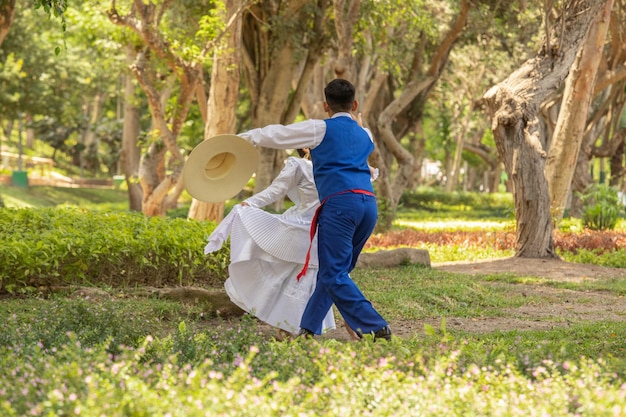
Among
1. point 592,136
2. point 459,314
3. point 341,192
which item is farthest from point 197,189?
point 592,136

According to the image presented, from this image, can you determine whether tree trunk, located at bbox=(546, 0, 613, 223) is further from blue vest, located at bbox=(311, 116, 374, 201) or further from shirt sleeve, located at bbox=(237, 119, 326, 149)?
shirt sleeve, located at bbox=(237, 119, 326, 149)

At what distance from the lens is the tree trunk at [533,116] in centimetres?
1378

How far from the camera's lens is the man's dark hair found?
654 cm

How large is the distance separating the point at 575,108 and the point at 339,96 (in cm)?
1185

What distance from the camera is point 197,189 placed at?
697 cm

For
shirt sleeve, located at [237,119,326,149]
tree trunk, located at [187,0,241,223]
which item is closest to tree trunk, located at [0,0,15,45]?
tree trunk, located at [187,0,241,223]

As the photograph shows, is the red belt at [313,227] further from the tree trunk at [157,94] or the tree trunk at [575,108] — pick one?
the tree trunk at [575,108]

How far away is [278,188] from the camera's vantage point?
7133mm

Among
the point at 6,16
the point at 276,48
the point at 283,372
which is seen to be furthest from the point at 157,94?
the point at 283,372

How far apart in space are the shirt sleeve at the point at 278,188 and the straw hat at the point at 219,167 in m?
0.16

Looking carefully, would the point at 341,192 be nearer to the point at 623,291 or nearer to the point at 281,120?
the point at 623,291

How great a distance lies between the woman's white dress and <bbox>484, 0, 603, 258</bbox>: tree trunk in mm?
7418

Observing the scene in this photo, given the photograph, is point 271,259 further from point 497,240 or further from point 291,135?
point 497,240

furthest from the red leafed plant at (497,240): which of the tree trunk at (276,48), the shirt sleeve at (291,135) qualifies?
the shirt sleeve at (291,135)
